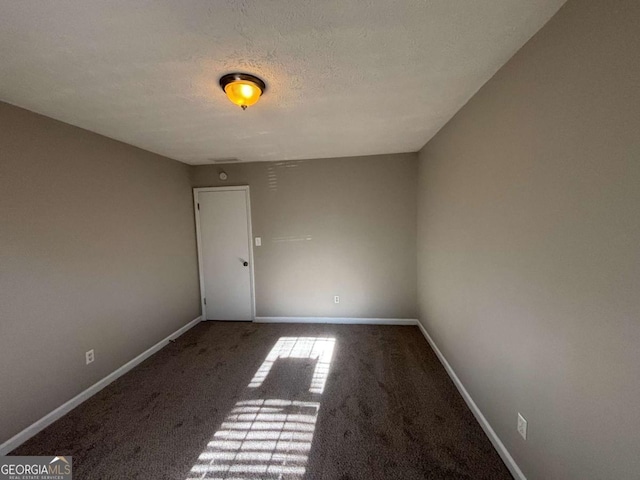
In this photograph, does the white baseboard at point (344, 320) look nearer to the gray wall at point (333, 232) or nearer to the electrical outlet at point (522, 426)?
the gray wall at point (333, 232)

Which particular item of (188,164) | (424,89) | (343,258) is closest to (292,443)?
(343,258)

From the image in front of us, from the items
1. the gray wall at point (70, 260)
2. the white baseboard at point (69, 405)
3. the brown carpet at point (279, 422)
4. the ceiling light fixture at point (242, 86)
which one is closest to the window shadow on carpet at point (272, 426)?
the brown carpet at point (279, 422)

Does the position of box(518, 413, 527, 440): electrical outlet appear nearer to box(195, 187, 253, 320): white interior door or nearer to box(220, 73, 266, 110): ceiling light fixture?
box(220, 73, 266, 110): ceiling light fixture

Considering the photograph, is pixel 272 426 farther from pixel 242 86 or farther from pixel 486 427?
pixel 242 86

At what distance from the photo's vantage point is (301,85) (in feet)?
5.32

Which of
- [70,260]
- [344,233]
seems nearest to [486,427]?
[344,233]

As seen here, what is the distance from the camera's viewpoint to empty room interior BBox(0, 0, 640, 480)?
39.6 inches

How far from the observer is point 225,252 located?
3.85m

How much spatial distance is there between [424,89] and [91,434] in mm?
3446

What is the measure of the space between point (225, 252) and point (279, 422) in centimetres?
254

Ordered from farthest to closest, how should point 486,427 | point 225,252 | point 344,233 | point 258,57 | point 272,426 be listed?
point 225,252 < point 344,233 < point 272,426 < point 486,427 < point 258,57

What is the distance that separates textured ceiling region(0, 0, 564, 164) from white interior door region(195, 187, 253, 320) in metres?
1.55

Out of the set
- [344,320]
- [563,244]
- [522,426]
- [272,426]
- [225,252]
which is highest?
[563,244]

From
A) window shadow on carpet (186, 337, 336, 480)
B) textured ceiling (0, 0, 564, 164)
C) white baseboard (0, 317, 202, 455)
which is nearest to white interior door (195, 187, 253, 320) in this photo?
white baseboard (0, 317, 202, 455)
